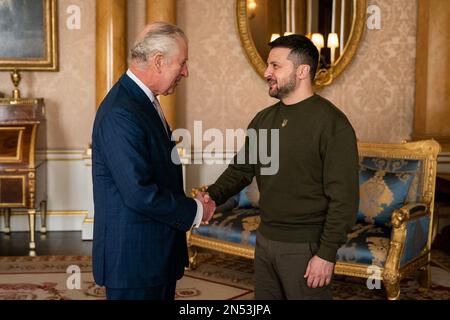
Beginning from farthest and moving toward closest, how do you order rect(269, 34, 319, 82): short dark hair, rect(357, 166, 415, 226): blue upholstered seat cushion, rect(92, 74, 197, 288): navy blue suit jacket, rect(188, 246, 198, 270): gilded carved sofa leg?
rect(188, 246, 198, 270): gilded carved sofa leg → rect(357, 166, 415, 226): blue upholstered seat cushion → rect(269, 34, 319, 82): short dark hair → rect(92, 74, 197, 288): navy blue suit jacket

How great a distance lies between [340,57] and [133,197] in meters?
4.12

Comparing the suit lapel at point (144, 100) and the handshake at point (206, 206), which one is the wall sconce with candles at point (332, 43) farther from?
the suit lapel at point (144, 100)

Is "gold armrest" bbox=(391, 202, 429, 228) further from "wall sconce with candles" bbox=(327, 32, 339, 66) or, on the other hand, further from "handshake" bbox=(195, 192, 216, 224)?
"wall sconce with candles" bbox=(327, 32, 339, 66)

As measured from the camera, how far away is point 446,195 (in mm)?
5449

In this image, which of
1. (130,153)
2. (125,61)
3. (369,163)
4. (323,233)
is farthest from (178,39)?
(125,61)

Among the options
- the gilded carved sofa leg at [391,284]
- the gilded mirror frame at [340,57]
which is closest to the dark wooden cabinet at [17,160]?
the gilded mirror frame at [340,57]

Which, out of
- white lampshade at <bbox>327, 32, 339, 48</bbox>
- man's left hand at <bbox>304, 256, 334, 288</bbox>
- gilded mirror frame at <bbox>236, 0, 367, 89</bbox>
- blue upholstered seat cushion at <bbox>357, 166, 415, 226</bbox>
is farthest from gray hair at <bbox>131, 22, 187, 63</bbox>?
white lampshade at <bbox>327, 32, 339, 48</bbox>

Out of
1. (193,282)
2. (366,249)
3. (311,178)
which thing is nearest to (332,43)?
(366,249)

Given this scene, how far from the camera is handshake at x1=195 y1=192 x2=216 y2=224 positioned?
2.10 meters

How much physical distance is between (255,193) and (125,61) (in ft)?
5.89

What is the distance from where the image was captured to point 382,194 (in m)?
4.17

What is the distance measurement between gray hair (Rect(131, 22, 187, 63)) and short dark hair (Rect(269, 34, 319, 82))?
1.46 feet

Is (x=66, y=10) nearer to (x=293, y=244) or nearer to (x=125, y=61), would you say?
(x=125, y=61)

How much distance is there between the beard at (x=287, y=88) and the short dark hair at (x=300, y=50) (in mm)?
42
